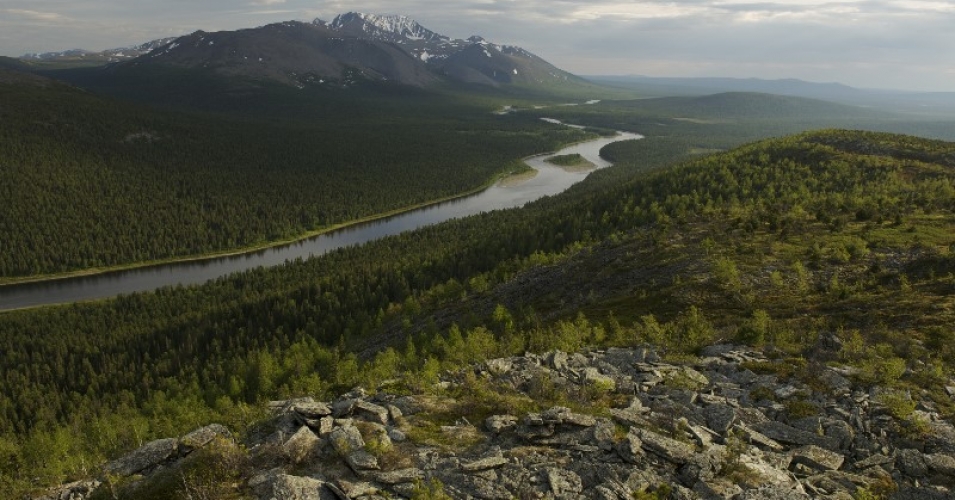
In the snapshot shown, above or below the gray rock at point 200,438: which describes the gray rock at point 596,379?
below

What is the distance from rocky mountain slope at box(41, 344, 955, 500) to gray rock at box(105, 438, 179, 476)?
0.25 feet

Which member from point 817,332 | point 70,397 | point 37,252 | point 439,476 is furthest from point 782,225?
point 37,252

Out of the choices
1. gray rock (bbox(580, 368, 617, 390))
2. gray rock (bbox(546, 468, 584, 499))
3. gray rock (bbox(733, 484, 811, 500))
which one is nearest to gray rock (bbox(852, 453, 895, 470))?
gray rock (bbox(733, 484, 811, 500))

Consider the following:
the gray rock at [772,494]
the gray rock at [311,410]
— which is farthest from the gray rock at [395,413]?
the gray rock at [772,494]

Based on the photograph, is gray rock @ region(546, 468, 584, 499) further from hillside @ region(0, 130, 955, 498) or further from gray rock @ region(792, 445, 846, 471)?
gray rock @ region(792, 445, 846, 471)

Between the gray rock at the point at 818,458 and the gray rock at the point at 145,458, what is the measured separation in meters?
27.9

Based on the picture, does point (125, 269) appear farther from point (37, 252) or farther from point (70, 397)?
point (70, 397)

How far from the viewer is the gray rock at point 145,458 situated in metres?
23.6

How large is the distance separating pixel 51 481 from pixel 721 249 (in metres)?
70.3

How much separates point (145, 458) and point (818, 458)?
97.7ft

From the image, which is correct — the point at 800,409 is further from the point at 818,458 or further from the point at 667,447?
the point at 667,447

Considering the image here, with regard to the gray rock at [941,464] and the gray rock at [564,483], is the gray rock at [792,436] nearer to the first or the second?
the gray rock at [941,464]

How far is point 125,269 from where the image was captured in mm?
179625

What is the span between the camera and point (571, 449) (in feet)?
77.9
